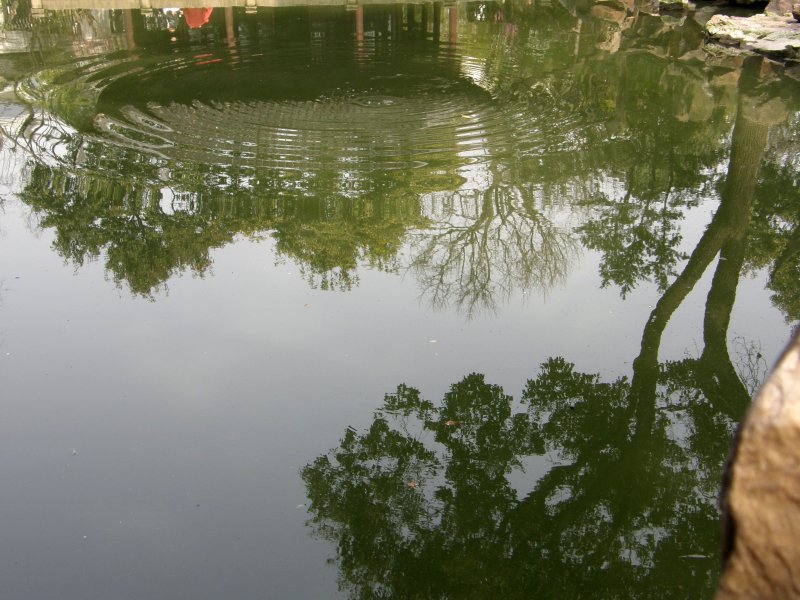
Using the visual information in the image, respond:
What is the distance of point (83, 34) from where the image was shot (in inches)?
599

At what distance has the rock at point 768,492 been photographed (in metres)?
1.24

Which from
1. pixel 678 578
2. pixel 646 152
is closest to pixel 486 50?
pixel 646 152

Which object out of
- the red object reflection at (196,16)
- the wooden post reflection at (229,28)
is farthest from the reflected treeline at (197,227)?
the red object reflection at (196,16)

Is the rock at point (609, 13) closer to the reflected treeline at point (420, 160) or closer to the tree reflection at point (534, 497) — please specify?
the reflected treeline at point (420, 160)

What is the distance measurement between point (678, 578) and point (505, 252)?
3.56 m

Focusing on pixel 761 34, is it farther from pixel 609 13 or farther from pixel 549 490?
pixel 549 490

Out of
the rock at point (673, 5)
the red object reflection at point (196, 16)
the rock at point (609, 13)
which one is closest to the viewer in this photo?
the red object reflection at point (196, 16)

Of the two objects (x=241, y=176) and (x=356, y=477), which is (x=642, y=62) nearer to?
(x=241, y=176)

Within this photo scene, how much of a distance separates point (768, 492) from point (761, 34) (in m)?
14.1

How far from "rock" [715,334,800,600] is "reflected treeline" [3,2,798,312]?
5206mm

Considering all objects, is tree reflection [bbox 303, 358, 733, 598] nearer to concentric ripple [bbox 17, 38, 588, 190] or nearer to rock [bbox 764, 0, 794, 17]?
concentric ripple [bbox 17, 38, 588, 190]

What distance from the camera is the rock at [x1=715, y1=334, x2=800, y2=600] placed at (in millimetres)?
1244

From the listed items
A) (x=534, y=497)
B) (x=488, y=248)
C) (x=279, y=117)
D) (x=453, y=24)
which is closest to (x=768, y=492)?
(x=534, y=497)

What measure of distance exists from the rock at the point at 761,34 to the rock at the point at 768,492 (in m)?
13.2
